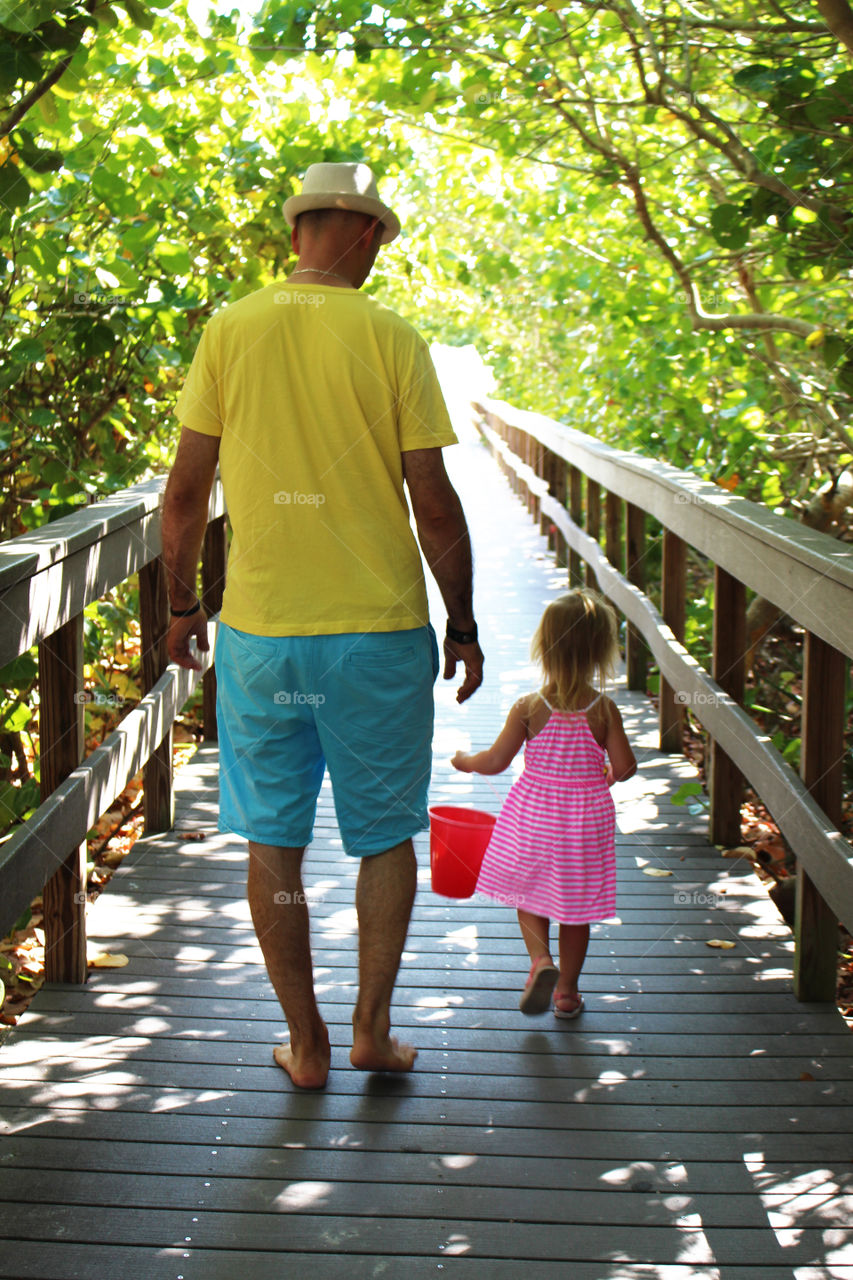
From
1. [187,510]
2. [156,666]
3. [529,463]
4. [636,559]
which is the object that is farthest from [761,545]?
[529,463]

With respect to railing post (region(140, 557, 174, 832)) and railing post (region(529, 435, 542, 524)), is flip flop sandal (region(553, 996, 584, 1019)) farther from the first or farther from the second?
railing post (region(529, 435, 542, 524))

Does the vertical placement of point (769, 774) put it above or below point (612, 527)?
below

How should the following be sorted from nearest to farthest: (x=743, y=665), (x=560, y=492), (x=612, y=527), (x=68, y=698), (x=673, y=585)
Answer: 1. (x=68, y=698)
2. (x=743, y=665)
3. (x=673, y=585)
4. (x=612, y=527)
5. (x=560, y=492)

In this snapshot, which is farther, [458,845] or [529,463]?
[529,463]

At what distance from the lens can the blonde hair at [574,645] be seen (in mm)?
3006

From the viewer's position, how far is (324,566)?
2518 millimetres

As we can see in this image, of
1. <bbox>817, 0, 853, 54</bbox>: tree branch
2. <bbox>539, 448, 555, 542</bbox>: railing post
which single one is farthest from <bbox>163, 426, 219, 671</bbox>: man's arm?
<bbox>539, 448, 555, 542</bbox>: railing post

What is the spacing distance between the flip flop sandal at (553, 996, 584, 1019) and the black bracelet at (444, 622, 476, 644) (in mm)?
902

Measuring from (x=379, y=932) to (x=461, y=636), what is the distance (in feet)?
2.08

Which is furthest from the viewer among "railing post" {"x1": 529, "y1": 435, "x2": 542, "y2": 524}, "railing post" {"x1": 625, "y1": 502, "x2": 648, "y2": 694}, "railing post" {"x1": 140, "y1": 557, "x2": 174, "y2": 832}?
"railing post" {"x1": 529, "y1": 435, "x2": 542, "y2": 524}

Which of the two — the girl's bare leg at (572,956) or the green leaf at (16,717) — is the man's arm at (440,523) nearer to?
the girl's bare leg at (572,956)

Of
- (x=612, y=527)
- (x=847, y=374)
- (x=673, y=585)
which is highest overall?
(x=847, y=374)

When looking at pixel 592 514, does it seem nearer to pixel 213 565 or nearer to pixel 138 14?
pixel 213 565

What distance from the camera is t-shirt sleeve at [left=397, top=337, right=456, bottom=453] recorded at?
251cm
